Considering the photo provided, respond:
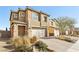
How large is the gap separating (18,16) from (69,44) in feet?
2.73

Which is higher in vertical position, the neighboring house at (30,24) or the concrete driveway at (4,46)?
the neighboring house at (30,24)

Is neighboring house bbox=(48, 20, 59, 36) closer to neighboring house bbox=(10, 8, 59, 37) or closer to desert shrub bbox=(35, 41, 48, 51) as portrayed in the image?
neighboring house bbox=(10, 8, 59, 37)

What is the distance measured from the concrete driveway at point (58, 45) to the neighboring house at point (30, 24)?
0.31 ft

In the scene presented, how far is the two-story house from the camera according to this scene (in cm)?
255

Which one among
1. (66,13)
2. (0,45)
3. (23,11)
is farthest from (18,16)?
(66,13)

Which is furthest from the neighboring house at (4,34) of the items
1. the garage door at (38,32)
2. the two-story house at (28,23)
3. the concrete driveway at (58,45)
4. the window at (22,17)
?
the concrete driveway at (58,45)

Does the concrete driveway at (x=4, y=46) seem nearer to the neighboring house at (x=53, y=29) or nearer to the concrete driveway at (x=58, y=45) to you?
the concrete driveway at (x=58, y=45)

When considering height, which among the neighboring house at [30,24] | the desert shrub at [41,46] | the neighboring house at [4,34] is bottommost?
the desert shrub at [41,46]

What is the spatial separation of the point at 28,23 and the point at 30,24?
0.03 metres

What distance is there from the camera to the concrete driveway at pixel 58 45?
8.49 ft

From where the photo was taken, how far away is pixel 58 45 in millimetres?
2605

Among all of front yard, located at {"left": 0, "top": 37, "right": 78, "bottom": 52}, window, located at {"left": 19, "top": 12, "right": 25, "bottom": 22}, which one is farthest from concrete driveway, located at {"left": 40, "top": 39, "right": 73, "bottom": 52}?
window, located at {"left": 19, "top": 12, "right": 25, "bottom": 22}
